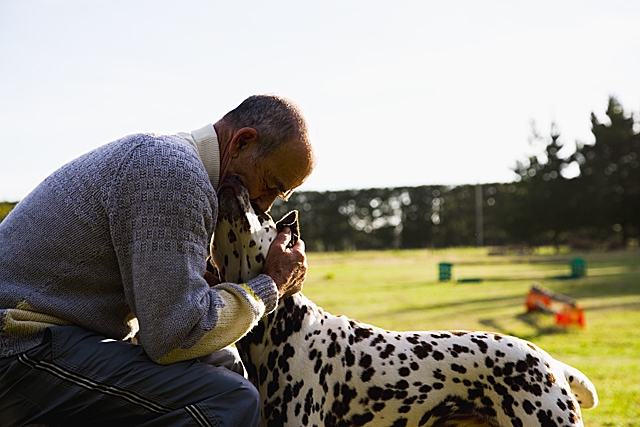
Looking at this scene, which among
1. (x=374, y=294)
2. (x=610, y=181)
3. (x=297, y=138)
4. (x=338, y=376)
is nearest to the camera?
(x=297, y=138)

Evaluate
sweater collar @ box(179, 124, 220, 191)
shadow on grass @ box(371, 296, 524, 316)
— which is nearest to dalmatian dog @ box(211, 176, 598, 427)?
sweater collar @ box(179, 124, 220, 191)

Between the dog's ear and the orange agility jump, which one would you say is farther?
the orange agility jump

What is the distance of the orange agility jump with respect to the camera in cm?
1204

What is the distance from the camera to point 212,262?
3188 millimetres

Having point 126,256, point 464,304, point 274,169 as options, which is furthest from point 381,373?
point 464,304

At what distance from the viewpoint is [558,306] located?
13.2 m

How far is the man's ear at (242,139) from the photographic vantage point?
2816mm

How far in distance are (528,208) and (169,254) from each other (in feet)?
146

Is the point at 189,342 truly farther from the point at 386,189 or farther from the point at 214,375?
the point at 386,189

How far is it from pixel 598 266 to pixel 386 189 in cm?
1753

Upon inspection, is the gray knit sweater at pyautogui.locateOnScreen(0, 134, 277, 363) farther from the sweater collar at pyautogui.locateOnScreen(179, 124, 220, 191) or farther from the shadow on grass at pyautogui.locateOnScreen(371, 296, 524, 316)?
the shadow on grass at pyautogui.locateOnScreen(371, 296, 524, 316)

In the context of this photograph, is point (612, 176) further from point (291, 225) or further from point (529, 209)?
point (291, 225)

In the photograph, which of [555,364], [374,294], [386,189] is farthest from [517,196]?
[555,364]

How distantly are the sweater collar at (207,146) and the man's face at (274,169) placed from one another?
88mm
